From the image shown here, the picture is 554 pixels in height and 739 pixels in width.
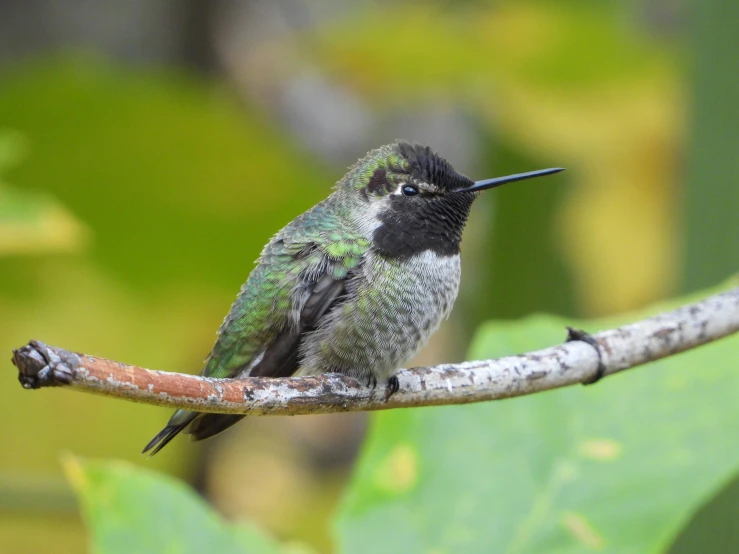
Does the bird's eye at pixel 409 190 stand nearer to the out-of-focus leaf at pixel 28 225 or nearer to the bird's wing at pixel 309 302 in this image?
the bird's wing at pixel 309 302

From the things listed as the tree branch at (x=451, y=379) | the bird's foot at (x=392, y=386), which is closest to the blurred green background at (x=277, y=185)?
the tree branch at (x=451, y=379)

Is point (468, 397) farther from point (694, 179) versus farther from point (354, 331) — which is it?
point (694, 179)

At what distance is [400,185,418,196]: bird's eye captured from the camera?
7.65 feet

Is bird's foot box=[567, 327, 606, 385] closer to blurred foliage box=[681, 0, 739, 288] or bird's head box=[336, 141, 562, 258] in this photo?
bird's head box=[336, 141, 562, 258]

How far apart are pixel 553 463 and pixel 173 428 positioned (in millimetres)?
831

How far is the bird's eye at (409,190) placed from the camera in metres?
2.33

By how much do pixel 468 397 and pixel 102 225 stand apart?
7.32 ft

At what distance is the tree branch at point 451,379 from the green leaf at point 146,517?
0.40 metres

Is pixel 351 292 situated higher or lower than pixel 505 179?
lower

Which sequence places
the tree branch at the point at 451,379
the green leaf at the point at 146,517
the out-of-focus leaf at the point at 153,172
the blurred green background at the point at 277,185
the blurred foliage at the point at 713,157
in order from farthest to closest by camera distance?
1. the out-of-focus leaf at the point at 153,172
2. the blurred green background at the point at 277,185
3. the blurred foliage at the point at 713,157
4. the green leaf at the point at 146,517
5. the tree branch at the point at 451,379

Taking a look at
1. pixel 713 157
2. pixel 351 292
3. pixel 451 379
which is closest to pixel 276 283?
pixel 351 292

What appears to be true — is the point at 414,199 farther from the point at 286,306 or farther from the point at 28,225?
the point at 28,225

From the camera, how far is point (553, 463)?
2000 mm

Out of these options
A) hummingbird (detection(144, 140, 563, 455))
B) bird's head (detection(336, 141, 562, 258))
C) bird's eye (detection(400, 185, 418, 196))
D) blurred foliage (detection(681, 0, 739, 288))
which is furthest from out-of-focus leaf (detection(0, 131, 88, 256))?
blurred foliage (detection(681, 0, 739, 288))
